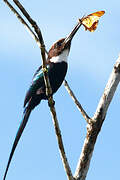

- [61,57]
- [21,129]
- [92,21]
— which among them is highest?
[92,21]

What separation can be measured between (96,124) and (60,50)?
9.81 feet

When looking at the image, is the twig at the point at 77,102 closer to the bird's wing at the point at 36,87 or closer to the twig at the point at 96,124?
the twig at the point at 96,124

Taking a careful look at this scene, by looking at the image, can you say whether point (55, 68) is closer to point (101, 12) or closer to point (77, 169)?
point (101, 12)

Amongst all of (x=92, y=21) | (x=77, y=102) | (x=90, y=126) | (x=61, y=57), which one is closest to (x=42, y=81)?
(x=61, y=57)

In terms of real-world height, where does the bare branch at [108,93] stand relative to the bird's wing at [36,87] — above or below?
above

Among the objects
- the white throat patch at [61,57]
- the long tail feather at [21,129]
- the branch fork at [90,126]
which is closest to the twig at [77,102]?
the branch fork at [90,126]

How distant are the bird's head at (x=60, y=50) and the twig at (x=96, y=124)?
2680 mm

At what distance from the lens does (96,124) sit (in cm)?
437

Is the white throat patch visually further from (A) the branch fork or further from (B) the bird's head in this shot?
(A) the branch fork

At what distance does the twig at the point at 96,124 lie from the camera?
4269 mm

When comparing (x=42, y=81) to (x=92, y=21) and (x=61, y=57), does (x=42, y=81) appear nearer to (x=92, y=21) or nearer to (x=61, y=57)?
(x=61, y=57)

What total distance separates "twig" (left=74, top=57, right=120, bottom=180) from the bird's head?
2.68 m

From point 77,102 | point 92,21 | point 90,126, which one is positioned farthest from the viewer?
point 77,102

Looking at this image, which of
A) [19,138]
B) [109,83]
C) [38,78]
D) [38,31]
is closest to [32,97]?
[38,78]
